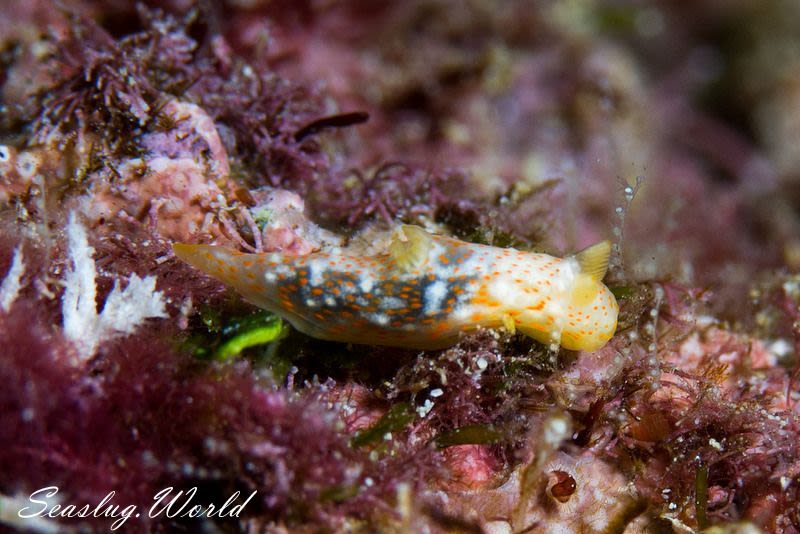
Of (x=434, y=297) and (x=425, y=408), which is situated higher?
(x=434, y=297)

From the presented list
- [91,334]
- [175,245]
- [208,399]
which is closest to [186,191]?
[175,245]

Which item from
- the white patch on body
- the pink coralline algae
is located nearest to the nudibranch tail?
the pink coralline algae

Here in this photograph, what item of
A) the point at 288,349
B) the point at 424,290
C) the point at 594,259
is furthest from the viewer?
the point at 288,349

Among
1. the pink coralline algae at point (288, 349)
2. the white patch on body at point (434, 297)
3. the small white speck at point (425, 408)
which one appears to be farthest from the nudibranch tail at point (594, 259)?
the small white speck at point (425, 408)

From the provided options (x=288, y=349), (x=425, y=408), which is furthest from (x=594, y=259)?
(x=288, y=349)

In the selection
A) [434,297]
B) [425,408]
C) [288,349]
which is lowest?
[425,408]

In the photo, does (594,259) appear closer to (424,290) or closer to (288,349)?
(424,290)

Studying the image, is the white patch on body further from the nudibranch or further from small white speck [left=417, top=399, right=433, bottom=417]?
small white speck [left=417, top=399, right=433, bottom=417]
